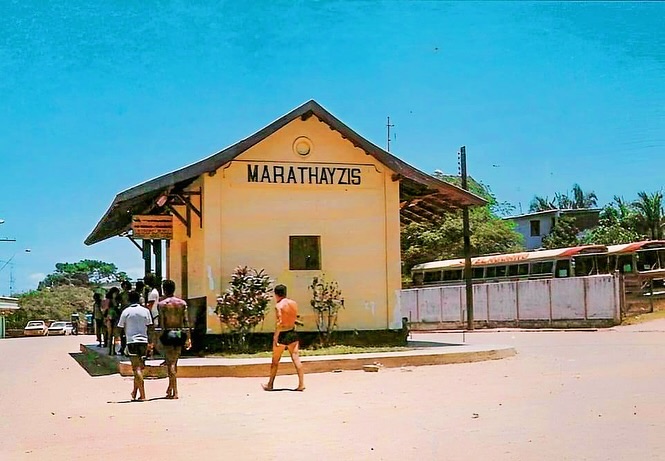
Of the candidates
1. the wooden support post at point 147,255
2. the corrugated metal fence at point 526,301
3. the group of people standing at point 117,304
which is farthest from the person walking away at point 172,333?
the corrugated metal fence at point 526,301

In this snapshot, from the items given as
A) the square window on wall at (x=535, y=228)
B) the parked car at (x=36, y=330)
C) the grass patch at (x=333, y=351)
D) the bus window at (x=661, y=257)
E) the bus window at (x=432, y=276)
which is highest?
the square window on wall at (x=535, y=228)

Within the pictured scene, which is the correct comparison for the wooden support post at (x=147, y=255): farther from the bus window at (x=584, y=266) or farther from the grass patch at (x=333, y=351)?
the bus window at (x=584, y=266)

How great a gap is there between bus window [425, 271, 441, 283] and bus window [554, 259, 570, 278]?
8492 millimetres

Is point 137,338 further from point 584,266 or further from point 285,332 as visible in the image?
point 584,266

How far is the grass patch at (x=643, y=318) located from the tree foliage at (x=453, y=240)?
20.1 metres

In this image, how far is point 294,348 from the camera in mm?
12695

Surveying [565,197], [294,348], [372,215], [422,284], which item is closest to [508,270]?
[422,284]

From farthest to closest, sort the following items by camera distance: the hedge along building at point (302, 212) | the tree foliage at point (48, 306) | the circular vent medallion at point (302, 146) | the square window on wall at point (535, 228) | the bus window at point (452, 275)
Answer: the tree foliage at point (48, 306), the square window on wall at point (535, 228), the bus window at point (452, 275), the circular vent medallion at point (302, 146), the hedge along building at point (302, 212)

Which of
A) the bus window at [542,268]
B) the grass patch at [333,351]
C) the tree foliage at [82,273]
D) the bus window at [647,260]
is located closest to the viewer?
the grass patch at [333,351]

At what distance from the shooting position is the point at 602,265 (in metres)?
40.1

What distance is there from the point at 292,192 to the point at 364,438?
36.9ft

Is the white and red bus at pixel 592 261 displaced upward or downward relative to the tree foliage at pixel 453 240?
downward

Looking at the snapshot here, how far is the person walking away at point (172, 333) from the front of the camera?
39.6 ft

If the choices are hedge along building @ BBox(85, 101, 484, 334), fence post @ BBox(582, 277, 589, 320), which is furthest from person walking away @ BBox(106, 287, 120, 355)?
fence post @ BBox(582, 277, 589, 320)
